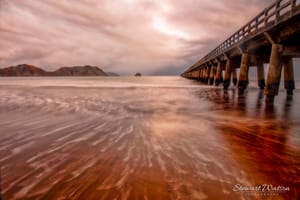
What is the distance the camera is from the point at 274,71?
32.0 ft

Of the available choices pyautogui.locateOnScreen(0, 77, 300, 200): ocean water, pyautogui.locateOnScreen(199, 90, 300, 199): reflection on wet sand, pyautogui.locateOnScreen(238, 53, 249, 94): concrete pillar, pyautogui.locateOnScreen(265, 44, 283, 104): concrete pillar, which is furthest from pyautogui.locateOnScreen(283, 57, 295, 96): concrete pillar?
pyautogui.locateOnScreen(0, 77, 300, 200): ocean water

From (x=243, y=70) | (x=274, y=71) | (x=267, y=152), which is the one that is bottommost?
(x=267, y=152)

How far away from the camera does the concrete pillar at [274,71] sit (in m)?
9.65

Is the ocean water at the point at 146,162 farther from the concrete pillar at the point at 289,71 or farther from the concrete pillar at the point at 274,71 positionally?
the concrete pillar at the point at 289,71

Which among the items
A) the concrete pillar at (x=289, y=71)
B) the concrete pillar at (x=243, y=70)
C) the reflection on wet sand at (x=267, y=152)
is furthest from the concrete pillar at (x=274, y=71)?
the reflection on wet sand at (x=267, y=152)

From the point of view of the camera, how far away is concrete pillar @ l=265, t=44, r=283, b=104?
9.65 m

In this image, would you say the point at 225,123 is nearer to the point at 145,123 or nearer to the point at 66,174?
the point at 145,123

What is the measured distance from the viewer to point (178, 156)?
9.91 feet

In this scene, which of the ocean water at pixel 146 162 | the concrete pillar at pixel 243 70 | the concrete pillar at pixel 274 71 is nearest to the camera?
the ocean water at pixel 146 162

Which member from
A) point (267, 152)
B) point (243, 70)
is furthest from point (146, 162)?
point (243, 70)

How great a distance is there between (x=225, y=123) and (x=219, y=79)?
19872mm

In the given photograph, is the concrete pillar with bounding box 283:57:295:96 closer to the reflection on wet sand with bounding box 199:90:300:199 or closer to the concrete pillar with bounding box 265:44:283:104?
the concrete pillar with bounding box 265:44:283:104

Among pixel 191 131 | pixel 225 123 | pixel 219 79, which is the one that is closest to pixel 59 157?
pixel 191 131

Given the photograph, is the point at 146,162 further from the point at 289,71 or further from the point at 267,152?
the point at 289,71
